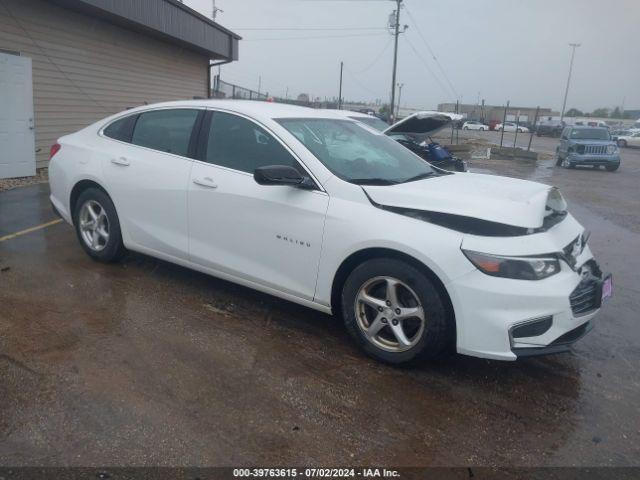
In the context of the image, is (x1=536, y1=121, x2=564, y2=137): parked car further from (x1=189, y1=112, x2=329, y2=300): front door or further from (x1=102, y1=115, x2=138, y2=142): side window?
(x1=189, y1=112, x2=329, y2=300): front door

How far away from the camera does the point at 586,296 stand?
330 centimetres

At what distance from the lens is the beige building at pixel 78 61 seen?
9703mm

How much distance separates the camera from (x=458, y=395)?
10.6 ft

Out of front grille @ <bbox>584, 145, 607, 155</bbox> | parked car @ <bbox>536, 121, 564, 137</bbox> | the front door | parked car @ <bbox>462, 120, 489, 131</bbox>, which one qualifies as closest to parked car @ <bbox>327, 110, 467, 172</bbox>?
the front door

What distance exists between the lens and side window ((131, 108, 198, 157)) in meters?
4.48

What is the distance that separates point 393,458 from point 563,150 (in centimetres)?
2060

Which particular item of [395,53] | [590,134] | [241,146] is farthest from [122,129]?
[395,53]

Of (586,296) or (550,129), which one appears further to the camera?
(550,129)

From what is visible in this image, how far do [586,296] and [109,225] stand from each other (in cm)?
397

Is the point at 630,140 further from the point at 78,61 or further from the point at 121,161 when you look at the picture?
the point at 121,161

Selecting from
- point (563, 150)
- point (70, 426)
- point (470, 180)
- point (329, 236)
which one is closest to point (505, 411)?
point (329, 236)

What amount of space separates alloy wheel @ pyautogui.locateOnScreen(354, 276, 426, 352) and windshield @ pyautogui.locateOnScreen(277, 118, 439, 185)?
2.55 feet

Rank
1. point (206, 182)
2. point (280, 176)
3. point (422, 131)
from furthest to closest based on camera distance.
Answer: point (422, 131) → point (206, 182) → point (280, 176)

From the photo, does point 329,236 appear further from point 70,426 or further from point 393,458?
point 70,426
